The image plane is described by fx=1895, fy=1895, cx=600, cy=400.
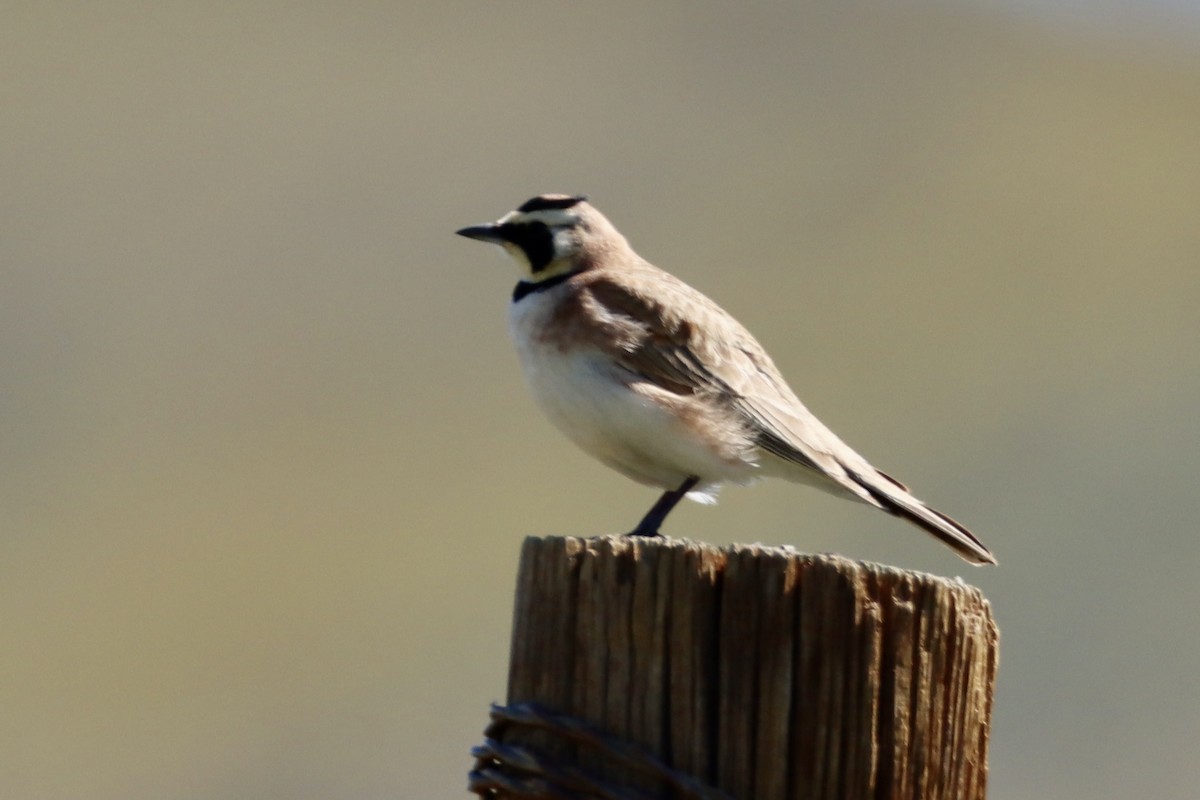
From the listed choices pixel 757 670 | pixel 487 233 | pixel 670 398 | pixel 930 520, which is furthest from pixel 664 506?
pixel 757 670

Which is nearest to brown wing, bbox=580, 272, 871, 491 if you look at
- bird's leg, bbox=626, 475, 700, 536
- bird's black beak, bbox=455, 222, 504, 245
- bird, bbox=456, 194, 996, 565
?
bird, bbox=456, 194, 996, 565

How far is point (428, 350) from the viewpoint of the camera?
46219 millimetres

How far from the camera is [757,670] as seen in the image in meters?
3.94

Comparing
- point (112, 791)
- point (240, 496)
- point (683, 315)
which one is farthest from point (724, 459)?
point (240, 496)

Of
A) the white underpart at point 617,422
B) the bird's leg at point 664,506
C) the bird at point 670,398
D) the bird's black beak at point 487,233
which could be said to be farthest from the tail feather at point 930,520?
the bird's black beak at point 487,233

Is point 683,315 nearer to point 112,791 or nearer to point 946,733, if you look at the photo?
point 946,733

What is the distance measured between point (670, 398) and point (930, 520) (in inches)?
44.1

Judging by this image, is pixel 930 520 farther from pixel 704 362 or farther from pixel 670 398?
pixel 704 362

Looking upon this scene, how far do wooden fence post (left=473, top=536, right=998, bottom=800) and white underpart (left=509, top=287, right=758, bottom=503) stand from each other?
297 centimetres

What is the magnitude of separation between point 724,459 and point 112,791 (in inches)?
895

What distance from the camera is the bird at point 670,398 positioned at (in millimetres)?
7031

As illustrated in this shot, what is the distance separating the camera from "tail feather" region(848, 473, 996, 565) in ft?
21.4

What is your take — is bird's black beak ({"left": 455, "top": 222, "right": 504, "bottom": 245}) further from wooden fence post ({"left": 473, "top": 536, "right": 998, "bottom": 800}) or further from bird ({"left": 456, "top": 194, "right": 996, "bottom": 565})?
wooden fence post ({"left": 473, "top": 536, "right": 998, "bottom": 800})

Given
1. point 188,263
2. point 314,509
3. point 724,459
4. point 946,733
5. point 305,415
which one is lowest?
point 946,733
